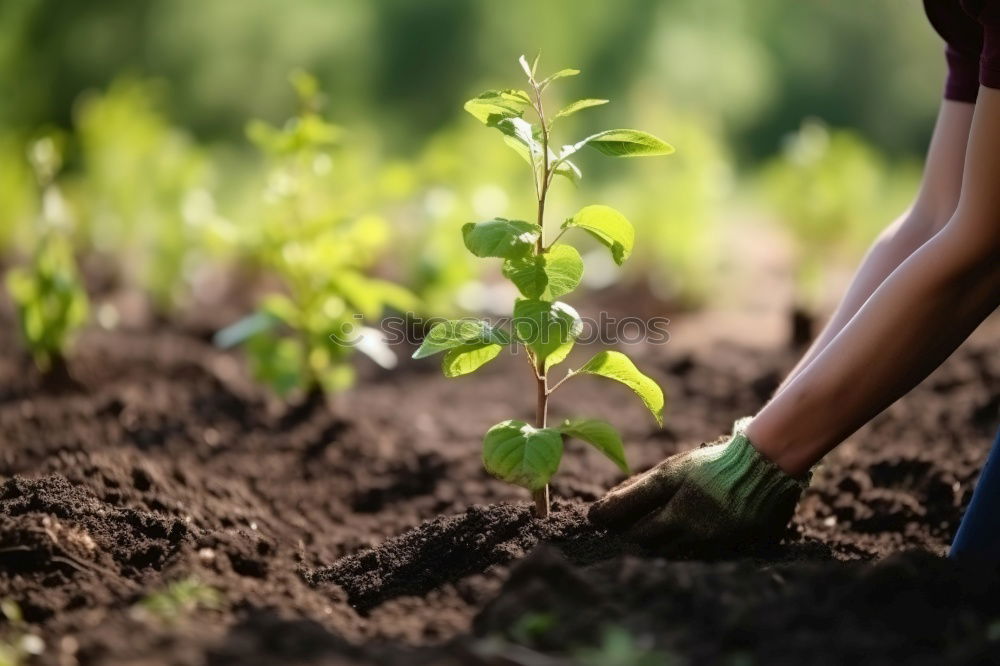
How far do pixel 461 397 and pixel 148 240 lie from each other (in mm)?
1583

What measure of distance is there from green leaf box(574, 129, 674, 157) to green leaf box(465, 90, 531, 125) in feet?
0.44

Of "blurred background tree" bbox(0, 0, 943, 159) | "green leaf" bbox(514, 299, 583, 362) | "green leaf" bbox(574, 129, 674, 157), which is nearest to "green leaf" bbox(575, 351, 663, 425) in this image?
"green leaf" bbox(514, 299, 583, 362)

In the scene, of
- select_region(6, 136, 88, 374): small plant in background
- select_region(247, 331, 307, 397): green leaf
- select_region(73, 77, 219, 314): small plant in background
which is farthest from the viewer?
select_region(73, 77, 219, 314): small plant in background

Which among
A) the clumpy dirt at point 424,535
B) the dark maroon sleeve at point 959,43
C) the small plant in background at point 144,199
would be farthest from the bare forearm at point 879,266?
the small plant in background at point 144,199

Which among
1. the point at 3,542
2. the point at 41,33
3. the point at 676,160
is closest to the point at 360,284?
the point at 3,542

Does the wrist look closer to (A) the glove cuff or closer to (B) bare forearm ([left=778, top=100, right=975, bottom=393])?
(A) the glove cuff

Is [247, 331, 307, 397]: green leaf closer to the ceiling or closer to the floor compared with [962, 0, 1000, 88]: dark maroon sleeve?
closer to the floor

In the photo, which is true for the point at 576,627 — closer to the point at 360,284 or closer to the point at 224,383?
the point at 360,284

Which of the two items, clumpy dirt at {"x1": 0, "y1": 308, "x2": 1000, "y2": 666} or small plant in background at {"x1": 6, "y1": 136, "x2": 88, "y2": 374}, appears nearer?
clumpy dirt at {"x1": 0, "y1": 308, "x2": 1000, "y2": 666}

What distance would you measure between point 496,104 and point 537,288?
1.07 feet

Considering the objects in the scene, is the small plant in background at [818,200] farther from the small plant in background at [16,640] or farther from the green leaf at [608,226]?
the small plant in background at [16,640]

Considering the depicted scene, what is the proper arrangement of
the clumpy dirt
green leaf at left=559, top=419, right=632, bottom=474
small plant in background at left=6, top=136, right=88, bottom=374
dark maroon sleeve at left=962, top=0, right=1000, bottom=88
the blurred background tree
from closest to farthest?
the clumpy dirt
dark maroon sleeve at left=962, top=0, right=1000, bottom=88
green leaf at left=559, top=419, right=632, bottom=474
small plant in background at left=6, top=136, right=88, bottom=374
the blurred background tree

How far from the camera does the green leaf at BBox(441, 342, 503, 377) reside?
73.7 inches

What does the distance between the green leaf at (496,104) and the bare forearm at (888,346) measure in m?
0.67
